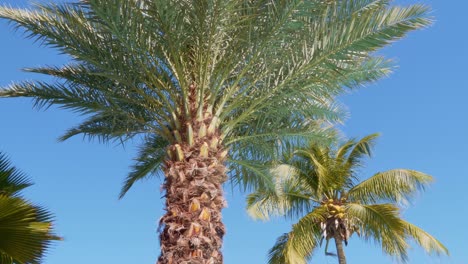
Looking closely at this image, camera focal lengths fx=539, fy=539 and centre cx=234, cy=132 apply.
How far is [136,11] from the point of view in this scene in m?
9.21

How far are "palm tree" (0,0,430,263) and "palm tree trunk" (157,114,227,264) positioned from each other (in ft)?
0.06

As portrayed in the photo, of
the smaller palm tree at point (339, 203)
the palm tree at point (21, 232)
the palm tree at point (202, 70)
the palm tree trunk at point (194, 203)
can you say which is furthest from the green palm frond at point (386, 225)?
the palm tree at point (21, 232)

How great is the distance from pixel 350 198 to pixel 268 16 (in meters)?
10.7

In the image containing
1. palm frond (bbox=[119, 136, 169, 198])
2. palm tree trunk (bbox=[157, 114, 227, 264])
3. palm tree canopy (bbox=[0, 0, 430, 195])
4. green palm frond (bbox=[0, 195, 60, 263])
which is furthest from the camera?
palm frond (bbox=[119, 136, 169, 198])

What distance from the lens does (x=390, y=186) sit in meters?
18.2

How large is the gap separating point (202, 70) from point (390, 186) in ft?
34.8

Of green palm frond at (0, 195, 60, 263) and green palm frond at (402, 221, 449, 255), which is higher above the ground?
green palm frond at (402, 221, 449, 255)

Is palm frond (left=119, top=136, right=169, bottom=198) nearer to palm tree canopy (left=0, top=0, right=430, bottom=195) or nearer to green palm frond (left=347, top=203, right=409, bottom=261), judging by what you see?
palm tree canopy (left=0, top=0, right=430, bottom=195)

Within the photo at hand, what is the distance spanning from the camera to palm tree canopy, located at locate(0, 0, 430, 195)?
9273mm

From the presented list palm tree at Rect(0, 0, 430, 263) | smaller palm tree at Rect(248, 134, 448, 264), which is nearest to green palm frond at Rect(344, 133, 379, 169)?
smaller palm tree at Rect(248, 134, 448, 264)

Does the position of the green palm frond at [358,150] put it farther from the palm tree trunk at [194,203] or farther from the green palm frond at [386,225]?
the palm tree trunk at [194,203]

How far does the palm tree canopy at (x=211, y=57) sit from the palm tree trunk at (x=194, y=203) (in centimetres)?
39

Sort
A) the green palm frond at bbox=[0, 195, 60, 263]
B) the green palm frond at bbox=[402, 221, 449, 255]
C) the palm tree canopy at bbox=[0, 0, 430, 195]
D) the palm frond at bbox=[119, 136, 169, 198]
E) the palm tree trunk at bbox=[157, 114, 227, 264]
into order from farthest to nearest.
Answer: the green palm frond at bbox=[402, 221, 449, 255] → the palm frond at bbox=[119, 136, 169, 198] → the palm tree canopy at bbox=[0, 0, 430, 195] → the palm tree trunk at bbox=[157, 114, 227, 264] → the green palm frond at bbox=[0, 195, 60, 263]

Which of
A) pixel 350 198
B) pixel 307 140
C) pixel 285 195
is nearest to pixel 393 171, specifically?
pixel 350 198
